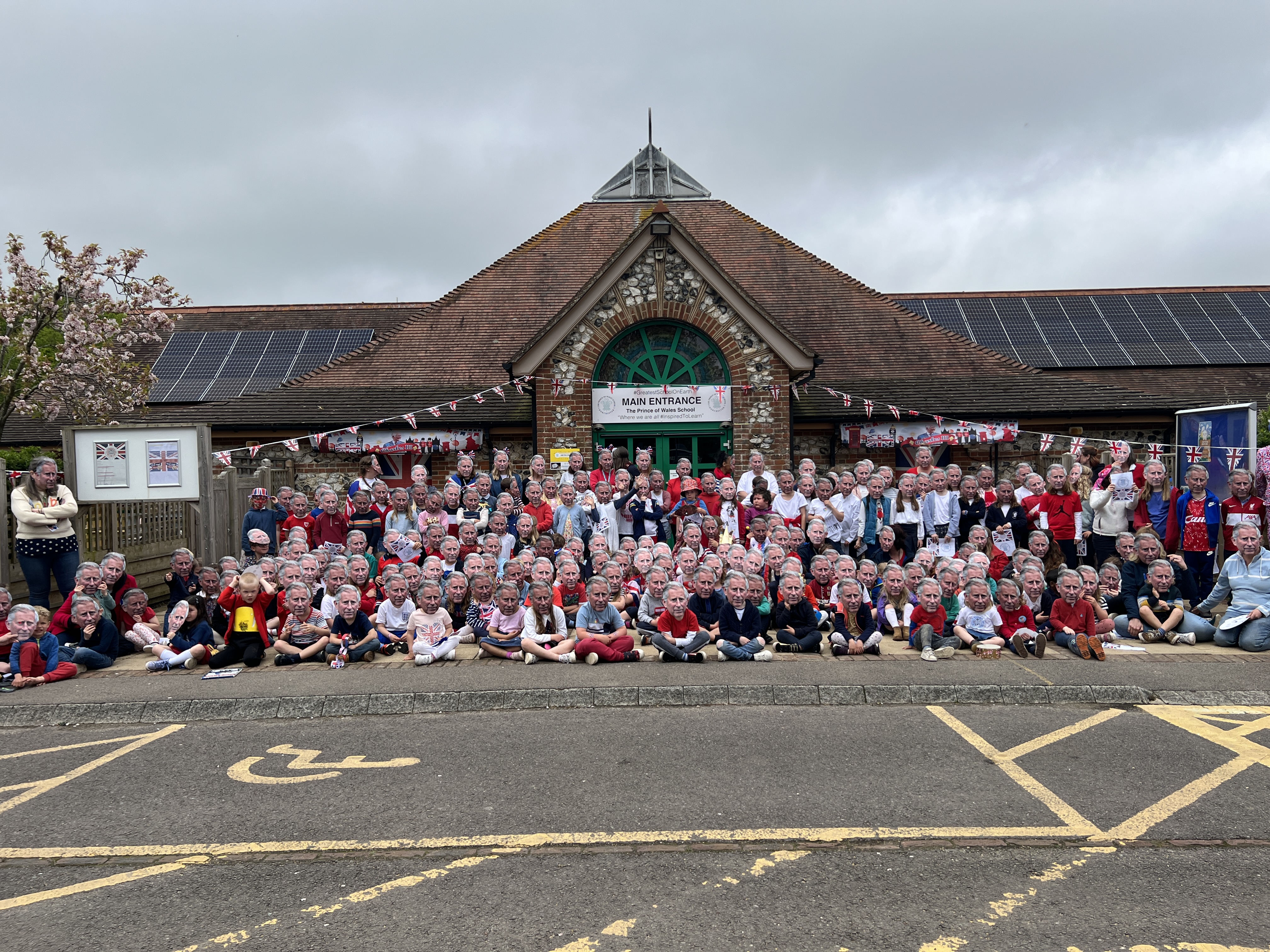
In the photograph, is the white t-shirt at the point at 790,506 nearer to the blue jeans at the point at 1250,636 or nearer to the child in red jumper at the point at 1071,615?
the child in red jumper at the point at 1071,615

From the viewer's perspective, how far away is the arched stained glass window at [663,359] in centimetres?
1469

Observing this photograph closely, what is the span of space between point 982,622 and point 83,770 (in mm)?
7103

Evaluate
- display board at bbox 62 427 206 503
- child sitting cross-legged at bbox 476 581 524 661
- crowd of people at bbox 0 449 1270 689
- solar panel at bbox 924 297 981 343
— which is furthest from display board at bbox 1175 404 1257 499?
display board at bbox 62 427 206 503

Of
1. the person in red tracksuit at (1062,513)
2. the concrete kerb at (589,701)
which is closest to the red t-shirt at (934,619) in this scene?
the concrete kerb at (589,701)

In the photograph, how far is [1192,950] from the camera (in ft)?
10.8

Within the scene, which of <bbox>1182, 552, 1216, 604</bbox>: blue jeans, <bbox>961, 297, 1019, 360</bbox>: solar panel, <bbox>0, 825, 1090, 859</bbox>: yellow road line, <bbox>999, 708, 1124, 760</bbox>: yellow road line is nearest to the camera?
<bbox>0, 825, 1090, 859</bbox>: yellow road line

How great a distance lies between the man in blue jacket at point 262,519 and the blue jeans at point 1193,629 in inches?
358

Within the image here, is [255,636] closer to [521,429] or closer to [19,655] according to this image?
[19,655]

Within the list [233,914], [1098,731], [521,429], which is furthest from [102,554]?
[1098,731]

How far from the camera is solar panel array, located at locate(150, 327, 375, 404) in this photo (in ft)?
68.4

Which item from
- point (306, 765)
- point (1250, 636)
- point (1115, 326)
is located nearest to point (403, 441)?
point (306, 765)

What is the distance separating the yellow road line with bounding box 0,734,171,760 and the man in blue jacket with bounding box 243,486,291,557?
4.06 m

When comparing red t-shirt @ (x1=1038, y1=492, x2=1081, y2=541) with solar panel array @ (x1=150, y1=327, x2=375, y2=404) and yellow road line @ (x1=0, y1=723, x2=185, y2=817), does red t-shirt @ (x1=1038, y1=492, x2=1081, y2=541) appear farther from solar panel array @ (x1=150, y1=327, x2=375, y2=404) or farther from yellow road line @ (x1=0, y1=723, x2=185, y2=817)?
solar panel array @ (x1=150, y1=327, x2=375, y2=404)

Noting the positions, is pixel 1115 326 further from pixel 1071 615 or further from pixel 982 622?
pixel 982 622
